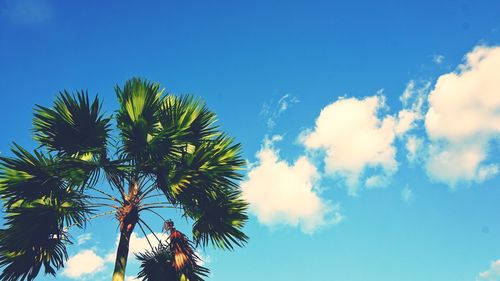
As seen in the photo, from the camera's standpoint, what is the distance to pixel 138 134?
341 inches

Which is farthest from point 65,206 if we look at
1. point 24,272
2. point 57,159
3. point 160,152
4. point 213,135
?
point 213,135

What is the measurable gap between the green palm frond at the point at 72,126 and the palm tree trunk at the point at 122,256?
190 cm

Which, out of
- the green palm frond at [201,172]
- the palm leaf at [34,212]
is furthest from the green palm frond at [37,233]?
the green palm frond at [201,172]

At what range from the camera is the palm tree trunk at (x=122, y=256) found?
852 centimetres

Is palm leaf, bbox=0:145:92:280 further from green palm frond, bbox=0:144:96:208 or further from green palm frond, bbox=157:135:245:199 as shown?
green palm frond, bbox=157:135:245:199

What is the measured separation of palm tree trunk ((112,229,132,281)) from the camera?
8.52m

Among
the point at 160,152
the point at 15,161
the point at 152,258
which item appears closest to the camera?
the point at 15,161

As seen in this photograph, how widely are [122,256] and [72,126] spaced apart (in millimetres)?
3067

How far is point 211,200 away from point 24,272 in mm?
4118

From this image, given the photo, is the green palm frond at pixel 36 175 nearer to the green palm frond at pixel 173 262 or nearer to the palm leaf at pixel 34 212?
the palm leaf at pixel 34 212

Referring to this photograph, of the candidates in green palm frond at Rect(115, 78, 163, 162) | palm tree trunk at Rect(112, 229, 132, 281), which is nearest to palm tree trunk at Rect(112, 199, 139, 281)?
palm tree trunk at Rect(112, 229, 132, 281)

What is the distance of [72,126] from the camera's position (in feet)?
29.7

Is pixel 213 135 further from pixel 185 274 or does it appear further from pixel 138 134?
pixel 185 274

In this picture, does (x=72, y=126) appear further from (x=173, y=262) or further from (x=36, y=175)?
(x=173, y=262)
